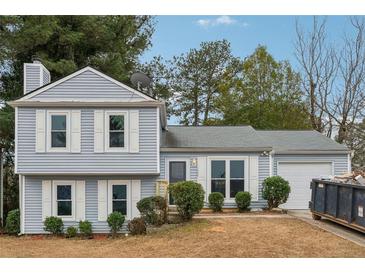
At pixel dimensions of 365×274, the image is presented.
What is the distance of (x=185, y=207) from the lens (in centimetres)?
1329

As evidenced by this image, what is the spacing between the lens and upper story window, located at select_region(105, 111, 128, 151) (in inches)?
578

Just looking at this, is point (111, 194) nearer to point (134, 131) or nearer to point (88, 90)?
point (134, 131)

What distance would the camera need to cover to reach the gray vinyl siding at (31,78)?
15.6 meters

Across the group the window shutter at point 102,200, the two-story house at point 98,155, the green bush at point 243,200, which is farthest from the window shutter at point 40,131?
the green bush at point 243,200

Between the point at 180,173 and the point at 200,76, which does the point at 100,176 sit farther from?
the point at 200,76

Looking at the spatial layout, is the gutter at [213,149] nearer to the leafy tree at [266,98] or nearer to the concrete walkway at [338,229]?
the concrete walkway at [338,229]

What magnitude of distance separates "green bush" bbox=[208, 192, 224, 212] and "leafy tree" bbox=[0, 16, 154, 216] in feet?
33.3

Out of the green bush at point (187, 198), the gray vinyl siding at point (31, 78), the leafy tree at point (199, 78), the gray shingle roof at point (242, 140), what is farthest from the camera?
the leafy tree at point (199, 78)

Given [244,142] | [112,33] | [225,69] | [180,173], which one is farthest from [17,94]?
[225,69]

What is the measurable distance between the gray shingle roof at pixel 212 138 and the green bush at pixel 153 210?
304 cm

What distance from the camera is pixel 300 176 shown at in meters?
16.8

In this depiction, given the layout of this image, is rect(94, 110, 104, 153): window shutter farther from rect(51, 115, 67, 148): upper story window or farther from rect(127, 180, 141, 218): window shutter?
rect(127, 180, 141, 218): window shutter

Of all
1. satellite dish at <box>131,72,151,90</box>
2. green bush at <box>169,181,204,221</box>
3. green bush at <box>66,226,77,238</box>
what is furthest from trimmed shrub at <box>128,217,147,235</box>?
satellite dish at <box>131,72,151,90</box>

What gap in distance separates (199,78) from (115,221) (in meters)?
18.5
